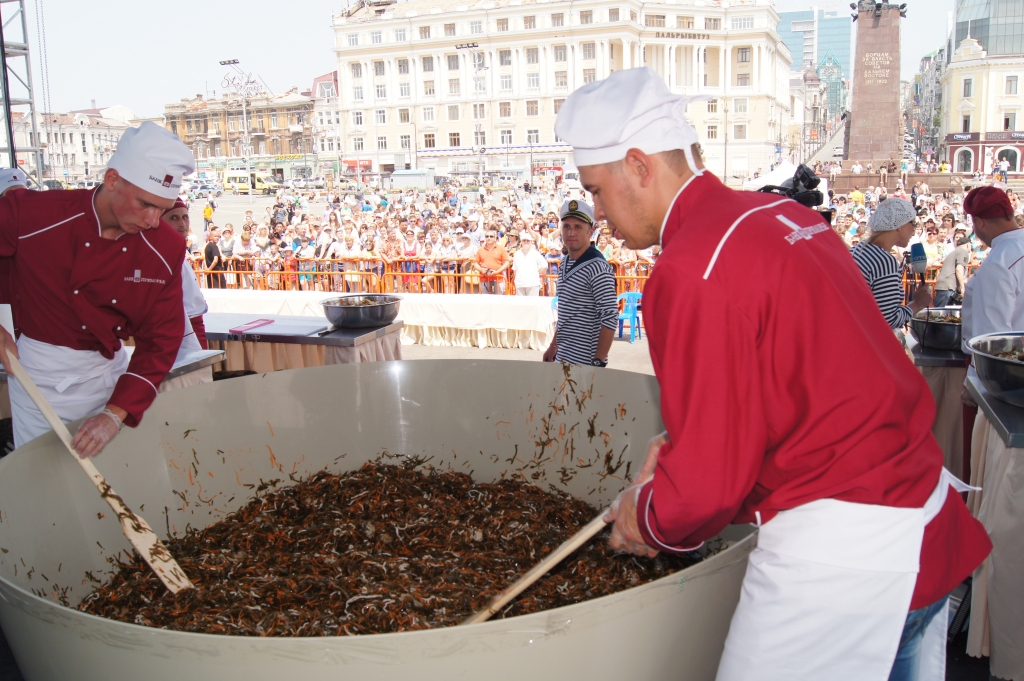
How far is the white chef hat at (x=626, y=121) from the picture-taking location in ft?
4.43

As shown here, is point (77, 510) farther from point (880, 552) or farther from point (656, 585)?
point (880, 552)

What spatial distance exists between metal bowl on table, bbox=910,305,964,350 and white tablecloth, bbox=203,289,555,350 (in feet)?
14.7

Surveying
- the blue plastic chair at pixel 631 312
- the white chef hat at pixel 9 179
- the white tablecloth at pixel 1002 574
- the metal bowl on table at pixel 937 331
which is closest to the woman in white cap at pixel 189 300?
the white chef hat at pixel 9 179

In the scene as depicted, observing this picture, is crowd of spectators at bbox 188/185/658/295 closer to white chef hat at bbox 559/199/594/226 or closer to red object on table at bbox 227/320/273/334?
red object on table at bbox 227/320/273/334

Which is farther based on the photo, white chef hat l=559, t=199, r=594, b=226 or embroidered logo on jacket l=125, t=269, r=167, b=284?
white chef hat l=559, t=199, r=594, b=226

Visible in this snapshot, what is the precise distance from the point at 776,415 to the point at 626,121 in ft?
1.80

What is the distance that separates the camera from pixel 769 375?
4.03 feet

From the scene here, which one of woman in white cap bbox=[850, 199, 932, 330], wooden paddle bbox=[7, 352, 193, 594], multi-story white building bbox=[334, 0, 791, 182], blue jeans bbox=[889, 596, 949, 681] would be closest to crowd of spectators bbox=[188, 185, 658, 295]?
woman in white cap bbox=[850, 199, 932, 330]

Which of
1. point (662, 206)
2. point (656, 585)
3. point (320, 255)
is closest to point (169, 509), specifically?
point (656, 585)

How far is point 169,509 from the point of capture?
8.70 feet

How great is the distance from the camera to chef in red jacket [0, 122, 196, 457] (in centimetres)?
243

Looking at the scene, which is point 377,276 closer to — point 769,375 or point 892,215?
point 892,215

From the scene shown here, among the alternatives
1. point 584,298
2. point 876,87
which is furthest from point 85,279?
point 876,87

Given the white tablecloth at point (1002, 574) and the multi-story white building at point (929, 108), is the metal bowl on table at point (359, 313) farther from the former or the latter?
the multi-story white building at point (929, 108)
